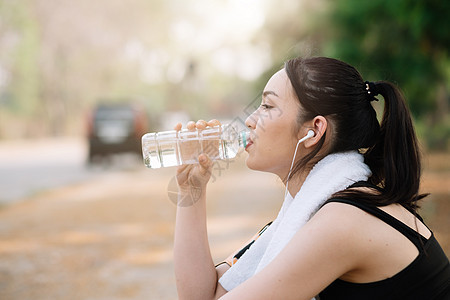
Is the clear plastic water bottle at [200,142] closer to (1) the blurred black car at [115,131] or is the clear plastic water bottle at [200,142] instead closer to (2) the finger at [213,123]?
(2) the finger at [213,123]

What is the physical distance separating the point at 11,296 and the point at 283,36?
1721cm

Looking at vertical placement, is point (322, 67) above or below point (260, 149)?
above

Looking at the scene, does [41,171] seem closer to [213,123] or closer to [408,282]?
[213,123]

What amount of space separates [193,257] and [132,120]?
1603 cm

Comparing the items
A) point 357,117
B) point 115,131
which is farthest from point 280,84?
point 115,131

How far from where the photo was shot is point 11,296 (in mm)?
5293

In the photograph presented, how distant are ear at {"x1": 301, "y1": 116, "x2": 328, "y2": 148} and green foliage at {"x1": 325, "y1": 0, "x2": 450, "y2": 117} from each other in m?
5.55

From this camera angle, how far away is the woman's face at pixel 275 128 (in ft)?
6.64

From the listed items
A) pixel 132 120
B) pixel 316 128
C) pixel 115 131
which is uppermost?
pixel 316 128

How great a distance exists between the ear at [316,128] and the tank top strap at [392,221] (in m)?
0.29

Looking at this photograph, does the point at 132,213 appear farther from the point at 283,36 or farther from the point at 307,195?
the point at 283,36

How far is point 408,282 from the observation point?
1743mm

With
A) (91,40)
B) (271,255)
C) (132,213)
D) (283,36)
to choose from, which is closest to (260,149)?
(271,255)

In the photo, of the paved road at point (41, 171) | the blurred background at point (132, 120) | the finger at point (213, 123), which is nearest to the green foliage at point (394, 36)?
the blurred background at point (132, 120)
